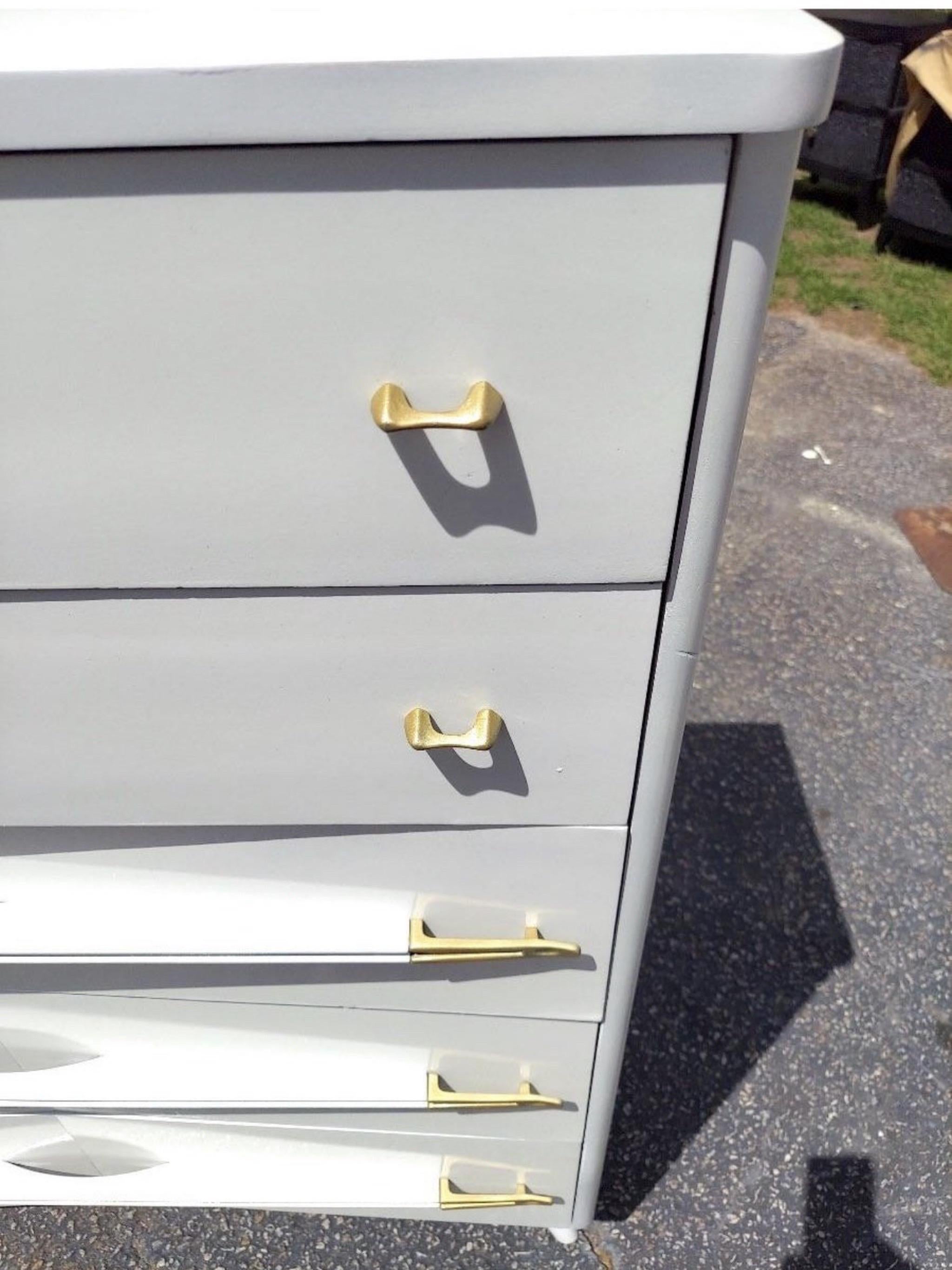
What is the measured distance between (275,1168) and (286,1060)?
0.23 metres

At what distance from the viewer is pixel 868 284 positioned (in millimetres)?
3578

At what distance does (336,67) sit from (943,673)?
73.7 inches

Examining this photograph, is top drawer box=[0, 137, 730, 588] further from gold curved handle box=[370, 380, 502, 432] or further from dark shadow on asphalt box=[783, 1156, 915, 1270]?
dark shadow on asphalt box=[783, 1156, 915, 1270]

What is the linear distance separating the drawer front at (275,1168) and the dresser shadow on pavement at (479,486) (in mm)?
745

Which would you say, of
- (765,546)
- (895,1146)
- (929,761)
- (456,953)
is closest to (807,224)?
(765,546)

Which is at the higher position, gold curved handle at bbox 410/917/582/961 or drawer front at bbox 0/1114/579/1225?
gold curved handle at bbox 410/917/582/961

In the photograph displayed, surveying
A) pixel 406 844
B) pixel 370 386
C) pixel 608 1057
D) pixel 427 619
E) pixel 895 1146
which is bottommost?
pixel 895 1146

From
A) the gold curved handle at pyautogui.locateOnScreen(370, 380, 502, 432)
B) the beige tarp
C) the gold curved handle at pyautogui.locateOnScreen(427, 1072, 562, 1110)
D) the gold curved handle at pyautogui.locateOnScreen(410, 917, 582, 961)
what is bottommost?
the gold curved handle at pyautogui.locateOnScreen(427, 1072, 562, 1110)

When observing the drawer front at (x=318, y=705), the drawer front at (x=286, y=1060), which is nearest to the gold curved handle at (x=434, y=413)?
the drawer front at (x=318, y=705)

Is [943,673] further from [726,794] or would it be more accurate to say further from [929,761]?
[726,794]

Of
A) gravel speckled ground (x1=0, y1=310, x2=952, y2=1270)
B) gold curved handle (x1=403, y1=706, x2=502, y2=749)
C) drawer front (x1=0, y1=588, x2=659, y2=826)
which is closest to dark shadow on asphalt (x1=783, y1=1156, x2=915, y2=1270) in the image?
gravel speckled ground (x1=0, y1=310, x2=952, y2=1270)

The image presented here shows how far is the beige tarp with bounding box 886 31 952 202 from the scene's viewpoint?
3182 millimetres

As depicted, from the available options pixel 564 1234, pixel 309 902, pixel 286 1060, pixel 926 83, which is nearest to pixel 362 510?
pixel 309 902

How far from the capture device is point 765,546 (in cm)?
236
